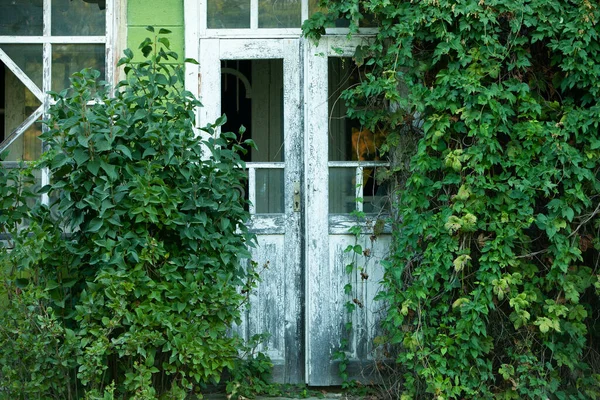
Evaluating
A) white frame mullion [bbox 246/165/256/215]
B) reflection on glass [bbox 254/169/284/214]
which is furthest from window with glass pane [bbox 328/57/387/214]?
white frame mullion [bbox 246/165/256/215]

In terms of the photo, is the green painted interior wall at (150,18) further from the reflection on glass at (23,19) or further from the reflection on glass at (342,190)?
the reflection on glass at (342,190)

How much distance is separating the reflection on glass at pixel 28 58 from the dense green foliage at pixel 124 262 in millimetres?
997

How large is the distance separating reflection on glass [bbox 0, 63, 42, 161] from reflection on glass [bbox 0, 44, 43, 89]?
159mm

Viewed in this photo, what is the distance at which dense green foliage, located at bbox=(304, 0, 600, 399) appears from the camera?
446 cm

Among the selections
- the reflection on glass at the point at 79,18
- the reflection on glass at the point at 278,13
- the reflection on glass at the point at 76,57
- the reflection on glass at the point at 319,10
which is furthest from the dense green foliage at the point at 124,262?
the reflection on glass at the point at 319,10

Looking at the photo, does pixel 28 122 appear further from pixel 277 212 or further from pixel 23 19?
pixel 277 212

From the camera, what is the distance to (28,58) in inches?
201

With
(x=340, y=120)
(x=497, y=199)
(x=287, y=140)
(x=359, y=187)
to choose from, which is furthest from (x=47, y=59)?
(x=497, y=199)

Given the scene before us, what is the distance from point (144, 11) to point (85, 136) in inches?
53.0

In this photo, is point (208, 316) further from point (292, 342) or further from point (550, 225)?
point (550, 225)

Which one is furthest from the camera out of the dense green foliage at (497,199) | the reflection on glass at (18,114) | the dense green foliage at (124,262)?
the reflection on glass at (18,114)

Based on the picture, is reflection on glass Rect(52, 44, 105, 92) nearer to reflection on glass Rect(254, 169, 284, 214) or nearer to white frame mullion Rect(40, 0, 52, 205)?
white frame mullion Rect(40, 0, 52, 205)

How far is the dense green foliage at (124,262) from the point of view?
406 centimetres

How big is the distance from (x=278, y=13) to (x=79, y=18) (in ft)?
4.40
